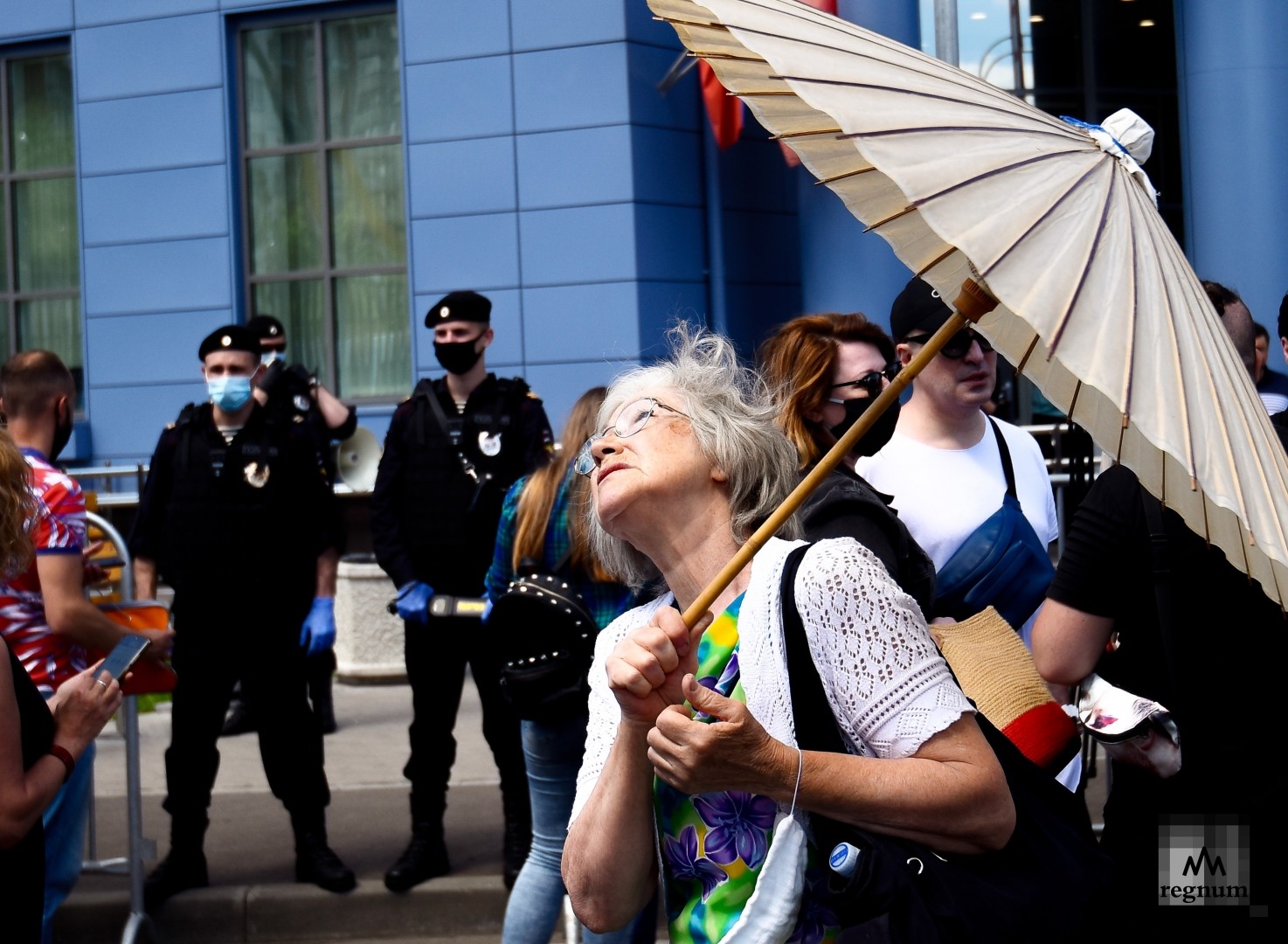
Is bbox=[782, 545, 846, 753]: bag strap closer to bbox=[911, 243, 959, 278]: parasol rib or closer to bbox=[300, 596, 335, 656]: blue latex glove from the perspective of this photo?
bbox=[911, 243, 959, 278]: parasol rib

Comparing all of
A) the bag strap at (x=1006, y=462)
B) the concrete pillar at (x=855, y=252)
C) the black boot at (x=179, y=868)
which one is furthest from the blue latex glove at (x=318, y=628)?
the concrete pillar at (x=855, y=252)

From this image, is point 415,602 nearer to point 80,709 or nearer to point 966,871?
point 80,709

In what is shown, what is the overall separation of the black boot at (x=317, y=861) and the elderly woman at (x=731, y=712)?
3627 millimetres

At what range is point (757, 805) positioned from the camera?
7.69 ft

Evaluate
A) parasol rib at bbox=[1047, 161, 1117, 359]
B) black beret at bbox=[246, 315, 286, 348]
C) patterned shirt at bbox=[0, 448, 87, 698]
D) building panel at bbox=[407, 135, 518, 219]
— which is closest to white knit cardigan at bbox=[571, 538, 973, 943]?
parasol rib at bbox=[1047, 161, 1117, 359]

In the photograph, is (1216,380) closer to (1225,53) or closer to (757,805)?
(757,805)

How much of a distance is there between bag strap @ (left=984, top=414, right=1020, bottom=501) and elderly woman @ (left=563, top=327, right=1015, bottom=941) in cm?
159

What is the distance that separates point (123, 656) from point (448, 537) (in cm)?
237

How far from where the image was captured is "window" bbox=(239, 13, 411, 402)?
11.9m

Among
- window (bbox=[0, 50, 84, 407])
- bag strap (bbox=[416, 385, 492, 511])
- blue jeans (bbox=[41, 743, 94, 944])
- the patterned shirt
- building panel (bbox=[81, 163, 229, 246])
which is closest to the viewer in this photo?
blue jeans (bbox=[41, 743, 94, 944])

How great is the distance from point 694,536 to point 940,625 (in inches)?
23.7

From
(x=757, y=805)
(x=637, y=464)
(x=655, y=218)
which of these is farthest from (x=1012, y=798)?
(x=655, y=218)

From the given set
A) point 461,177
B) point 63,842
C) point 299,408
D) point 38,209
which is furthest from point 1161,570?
point 38,209

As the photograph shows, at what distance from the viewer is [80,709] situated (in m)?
3.42
